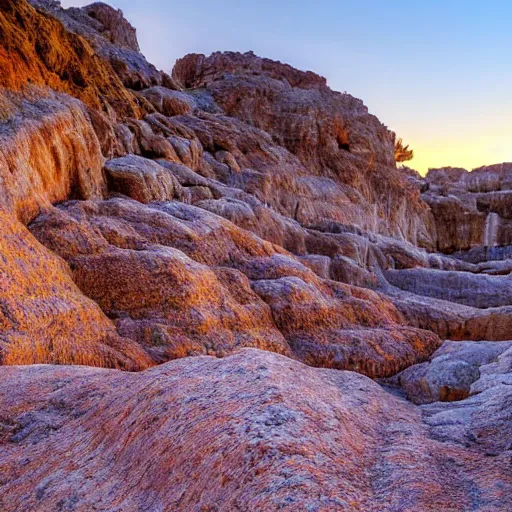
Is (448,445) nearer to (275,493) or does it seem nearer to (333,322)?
(275,493)

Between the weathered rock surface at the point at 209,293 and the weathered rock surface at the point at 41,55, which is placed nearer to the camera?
the weathered rock surface at the point at 209,293

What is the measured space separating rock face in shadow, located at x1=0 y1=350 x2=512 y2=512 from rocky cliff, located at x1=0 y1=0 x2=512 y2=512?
3cm

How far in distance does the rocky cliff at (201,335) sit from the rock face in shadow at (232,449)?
28 millimetres

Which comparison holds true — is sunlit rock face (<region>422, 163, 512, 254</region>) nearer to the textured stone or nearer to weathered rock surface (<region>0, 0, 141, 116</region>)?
the textured stone

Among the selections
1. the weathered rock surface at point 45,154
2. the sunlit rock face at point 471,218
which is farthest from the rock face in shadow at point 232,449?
the sunlit rock face at point 471,218

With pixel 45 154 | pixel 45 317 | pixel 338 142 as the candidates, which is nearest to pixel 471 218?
pixel 338 142

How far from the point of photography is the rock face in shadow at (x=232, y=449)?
4.49 meters

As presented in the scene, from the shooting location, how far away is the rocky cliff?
4.96 meters

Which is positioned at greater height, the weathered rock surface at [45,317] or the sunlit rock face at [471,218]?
the sunlit rock face at [471,218]

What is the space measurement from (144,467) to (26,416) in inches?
122

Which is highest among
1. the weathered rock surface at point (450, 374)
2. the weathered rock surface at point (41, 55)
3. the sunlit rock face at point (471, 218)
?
the weathered rock surface at point (41, 55)

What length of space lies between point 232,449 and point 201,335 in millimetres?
9245

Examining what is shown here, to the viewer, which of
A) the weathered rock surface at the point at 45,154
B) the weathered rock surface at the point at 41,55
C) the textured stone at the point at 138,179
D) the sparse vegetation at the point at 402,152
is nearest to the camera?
the weathered rock surface at the point at 45,154

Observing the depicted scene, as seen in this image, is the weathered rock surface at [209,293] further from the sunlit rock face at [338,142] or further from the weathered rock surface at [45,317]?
the sunlit rock face at [338,142]
